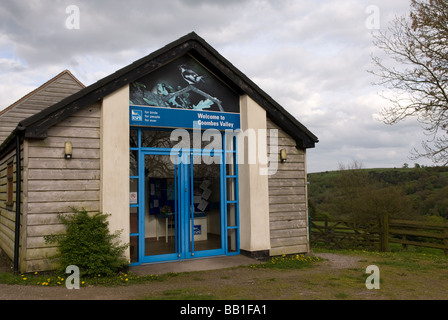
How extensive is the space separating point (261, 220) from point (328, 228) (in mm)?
6941

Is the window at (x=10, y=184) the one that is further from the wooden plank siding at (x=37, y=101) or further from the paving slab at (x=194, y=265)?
the wooden plank siding at (x=37, y=101)

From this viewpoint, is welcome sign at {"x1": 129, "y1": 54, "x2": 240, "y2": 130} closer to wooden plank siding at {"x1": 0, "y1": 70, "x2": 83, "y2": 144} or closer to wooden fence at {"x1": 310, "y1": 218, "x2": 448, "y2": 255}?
wooden fence at {"x1": 310, "y1": 218, "x2": 448, "y2": 255}

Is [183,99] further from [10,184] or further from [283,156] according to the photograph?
[10,184]

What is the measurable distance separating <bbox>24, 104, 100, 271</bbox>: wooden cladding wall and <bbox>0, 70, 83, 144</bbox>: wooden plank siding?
1046 cm

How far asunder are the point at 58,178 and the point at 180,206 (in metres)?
2.63

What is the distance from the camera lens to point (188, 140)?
835 cm

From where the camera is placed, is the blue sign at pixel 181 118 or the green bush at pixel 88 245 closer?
the green bush at pixel 88 245

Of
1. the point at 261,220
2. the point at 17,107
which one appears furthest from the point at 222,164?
the point at 17,107

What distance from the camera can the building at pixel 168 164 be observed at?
22.1 feet

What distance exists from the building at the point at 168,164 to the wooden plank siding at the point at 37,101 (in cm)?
721

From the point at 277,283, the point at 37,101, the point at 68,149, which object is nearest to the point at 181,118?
the point at 68,149

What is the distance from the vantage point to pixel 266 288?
20.2 feet

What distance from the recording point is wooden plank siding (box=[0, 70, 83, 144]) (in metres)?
15.9

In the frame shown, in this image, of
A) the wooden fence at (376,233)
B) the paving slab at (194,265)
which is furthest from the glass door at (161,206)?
the wooden fence at (376,233)
